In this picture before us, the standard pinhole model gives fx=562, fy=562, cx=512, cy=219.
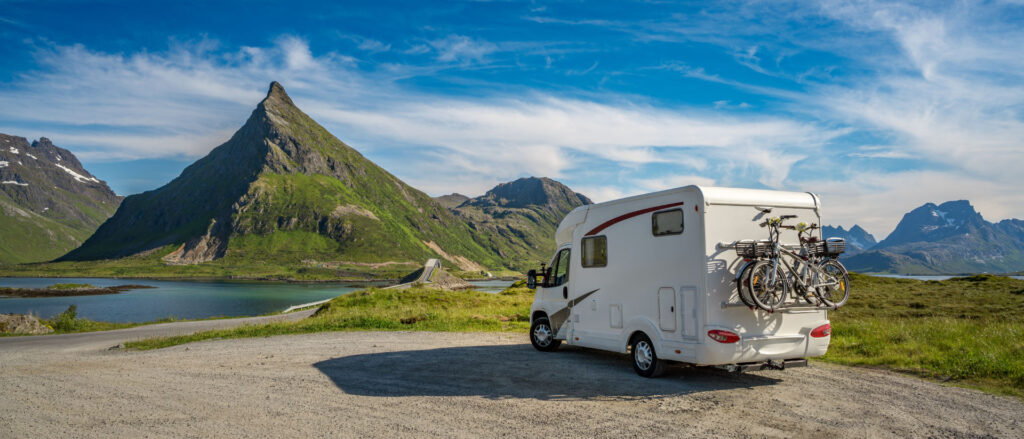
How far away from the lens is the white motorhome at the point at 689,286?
31.9ft

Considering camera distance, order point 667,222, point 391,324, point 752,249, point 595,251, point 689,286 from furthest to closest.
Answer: point 391,324 < point 595,251 < point 667,222 < point 689,286 < point 752,249

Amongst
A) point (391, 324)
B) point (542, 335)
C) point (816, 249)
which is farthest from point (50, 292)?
point (816, 249)

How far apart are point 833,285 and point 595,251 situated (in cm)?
460

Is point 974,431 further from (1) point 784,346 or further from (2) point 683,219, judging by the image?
(2) point 683,219

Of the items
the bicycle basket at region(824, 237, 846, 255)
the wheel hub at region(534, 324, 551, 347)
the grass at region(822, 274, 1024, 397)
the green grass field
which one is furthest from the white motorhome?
the green grass field

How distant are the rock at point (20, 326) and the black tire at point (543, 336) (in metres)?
25.1

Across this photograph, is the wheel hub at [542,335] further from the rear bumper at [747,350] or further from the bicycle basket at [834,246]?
the bicycle basket at [834,246]

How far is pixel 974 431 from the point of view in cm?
725

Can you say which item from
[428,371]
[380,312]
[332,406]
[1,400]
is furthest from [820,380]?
[380,312]

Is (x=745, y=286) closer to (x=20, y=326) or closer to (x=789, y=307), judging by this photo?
(x=789, y=307)

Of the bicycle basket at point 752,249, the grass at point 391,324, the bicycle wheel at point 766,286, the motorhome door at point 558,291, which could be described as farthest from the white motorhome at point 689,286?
the grass at point 391,324

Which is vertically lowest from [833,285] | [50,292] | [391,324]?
[50,292]

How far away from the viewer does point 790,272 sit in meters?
10.0

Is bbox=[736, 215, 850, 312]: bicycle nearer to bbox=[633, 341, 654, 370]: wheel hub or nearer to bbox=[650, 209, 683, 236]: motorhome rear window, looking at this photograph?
bbox=[650, 209, 683, 236]: motorhome rear window
